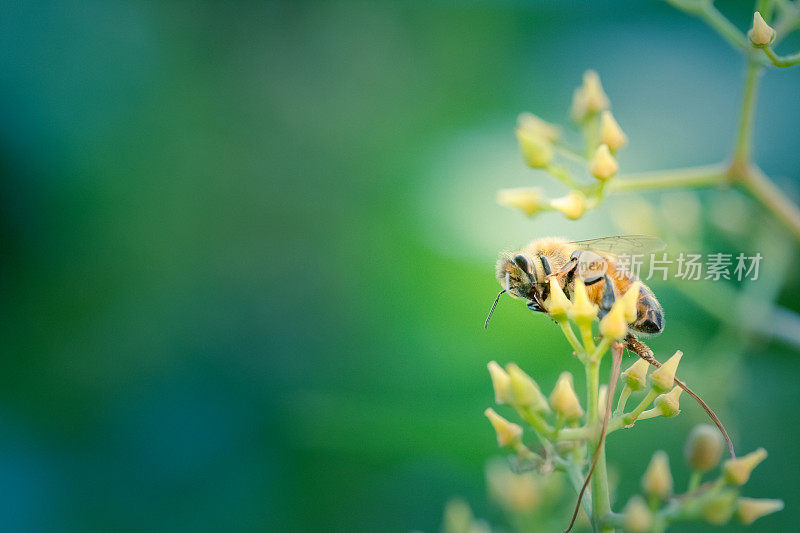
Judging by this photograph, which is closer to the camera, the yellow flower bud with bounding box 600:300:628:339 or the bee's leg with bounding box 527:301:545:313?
the yellow flower bud with bounding box 600:300:628:339

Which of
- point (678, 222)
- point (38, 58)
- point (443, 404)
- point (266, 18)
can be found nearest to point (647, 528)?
point (443, 404)

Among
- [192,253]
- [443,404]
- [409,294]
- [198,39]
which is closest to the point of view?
[443,404]

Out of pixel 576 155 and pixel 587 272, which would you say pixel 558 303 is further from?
pixel 576 155

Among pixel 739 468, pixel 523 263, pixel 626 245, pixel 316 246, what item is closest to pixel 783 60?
pixel 626 245

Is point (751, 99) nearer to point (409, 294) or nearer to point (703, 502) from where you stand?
point (703, 502)

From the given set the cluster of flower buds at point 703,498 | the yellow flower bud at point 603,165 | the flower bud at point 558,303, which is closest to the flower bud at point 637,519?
the cluster of flower buds at point 703,498

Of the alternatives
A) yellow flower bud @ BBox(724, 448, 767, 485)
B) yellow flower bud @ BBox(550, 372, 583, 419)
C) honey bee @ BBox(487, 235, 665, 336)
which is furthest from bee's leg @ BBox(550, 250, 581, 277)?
yellow flower bud @ BBox(724, 448, 767, 485)

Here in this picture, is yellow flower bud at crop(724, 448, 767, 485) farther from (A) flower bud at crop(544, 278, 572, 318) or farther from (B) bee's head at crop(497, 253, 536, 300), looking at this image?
(B) bee's head at crop(497, 253, 536, 300)
